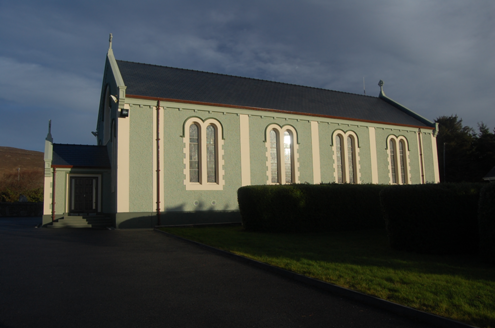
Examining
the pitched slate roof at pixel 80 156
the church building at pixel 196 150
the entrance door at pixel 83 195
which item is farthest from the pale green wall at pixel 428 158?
the entrance door at pixel 83 195

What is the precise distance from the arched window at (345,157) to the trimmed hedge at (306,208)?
763cm

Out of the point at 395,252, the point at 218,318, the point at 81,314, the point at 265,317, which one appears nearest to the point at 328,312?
the point at 265,317

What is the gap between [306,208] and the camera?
Result: 48.2ft

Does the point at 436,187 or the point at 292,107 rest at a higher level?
the point at 292,107

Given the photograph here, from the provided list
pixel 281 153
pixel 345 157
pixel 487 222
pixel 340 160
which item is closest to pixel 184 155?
pixel 281 153

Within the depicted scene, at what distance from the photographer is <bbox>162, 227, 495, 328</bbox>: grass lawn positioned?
16.1 ft

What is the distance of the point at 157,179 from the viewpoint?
1772 centimetres

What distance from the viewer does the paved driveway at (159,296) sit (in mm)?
4523

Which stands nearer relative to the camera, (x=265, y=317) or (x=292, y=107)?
(x=265, y=317)

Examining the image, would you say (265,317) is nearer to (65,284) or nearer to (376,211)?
(65,284)

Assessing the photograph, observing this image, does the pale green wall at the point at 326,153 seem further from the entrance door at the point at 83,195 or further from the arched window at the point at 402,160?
the entrance door at the point at 83,195

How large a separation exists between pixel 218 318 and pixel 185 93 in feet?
55.0

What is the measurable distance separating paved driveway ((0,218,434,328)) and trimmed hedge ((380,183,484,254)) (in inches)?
189

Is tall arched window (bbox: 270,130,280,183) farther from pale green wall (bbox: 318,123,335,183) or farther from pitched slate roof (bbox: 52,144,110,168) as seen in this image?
pitched slate roof (bbox: 52,144,110,168)
